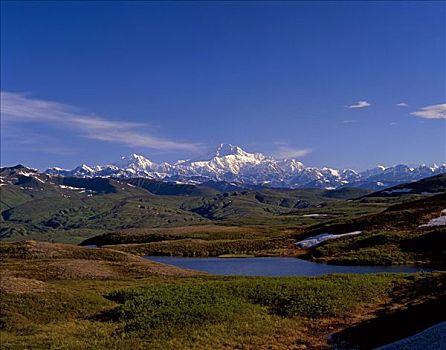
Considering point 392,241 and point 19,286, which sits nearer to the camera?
point 19,286

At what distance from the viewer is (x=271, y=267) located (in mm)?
86688

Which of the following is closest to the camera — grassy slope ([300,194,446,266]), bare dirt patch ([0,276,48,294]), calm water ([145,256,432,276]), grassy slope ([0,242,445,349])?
grassy slope ([0,242,445,349])

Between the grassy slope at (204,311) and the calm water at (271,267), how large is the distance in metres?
17.0

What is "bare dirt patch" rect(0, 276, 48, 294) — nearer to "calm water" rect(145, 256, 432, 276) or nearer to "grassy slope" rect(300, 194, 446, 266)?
"calm water" rect(145, 256, 432, 276)

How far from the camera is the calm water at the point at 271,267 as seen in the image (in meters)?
78.0

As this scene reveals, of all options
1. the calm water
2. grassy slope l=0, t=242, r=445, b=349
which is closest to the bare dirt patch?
grassy slope l=0, t=242, r=445, b=349

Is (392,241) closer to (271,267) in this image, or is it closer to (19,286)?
(271,267)

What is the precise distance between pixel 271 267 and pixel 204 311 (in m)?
40.2

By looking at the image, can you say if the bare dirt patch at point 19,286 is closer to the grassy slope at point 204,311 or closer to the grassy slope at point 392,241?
the grassy slope at point 204,311

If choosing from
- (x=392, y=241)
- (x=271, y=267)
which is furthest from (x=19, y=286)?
(x=392, y=241)

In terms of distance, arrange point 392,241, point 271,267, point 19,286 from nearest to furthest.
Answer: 1. point 19,286
2. point 271,267
3. point 392,241

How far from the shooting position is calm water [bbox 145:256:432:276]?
78.0 m

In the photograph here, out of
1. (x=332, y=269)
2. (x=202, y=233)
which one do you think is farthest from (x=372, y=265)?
(x=202, y=233)

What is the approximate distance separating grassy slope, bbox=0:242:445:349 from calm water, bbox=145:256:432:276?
17.0m
